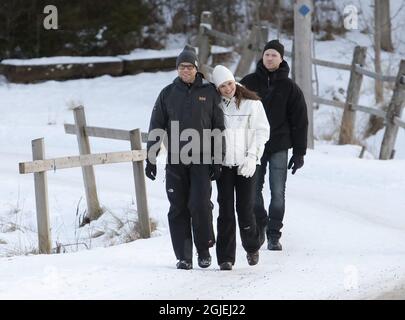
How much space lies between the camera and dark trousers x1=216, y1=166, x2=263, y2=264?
829cm

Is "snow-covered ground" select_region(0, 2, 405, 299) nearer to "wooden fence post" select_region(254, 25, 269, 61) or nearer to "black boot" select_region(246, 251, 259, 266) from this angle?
"black boot" select_region(246, 251, 259, 266)

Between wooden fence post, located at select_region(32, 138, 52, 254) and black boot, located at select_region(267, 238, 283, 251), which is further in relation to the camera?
wooden fence post, located at select_region(32, 138, 52, 254)

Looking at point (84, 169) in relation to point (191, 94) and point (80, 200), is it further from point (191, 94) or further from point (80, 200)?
point (191, 94)

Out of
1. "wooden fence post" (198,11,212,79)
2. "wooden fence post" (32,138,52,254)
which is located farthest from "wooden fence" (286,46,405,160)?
"wooden fence post" (32,138,52,254)

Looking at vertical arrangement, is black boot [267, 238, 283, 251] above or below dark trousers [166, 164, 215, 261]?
below

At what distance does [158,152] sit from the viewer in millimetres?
8328

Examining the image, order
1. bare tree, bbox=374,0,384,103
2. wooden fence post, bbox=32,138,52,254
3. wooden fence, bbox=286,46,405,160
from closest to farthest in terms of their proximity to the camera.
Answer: wooden fence post, bbox=32,138,52,254 → wooden fence, bbox=286,46,405,160 → bare tree, bbox=374,0,384,103

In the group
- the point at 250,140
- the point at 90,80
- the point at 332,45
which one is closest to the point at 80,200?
the point at 250,140

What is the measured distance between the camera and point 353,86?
57.3 ft

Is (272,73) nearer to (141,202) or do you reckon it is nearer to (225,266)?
(225,266)

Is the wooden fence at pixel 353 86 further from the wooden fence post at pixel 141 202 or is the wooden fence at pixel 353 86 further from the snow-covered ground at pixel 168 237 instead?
the wooden fence post at pixel 141 202

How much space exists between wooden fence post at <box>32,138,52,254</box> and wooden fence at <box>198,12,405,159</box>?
6733mm

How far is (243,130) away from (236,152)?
0.18 metres
